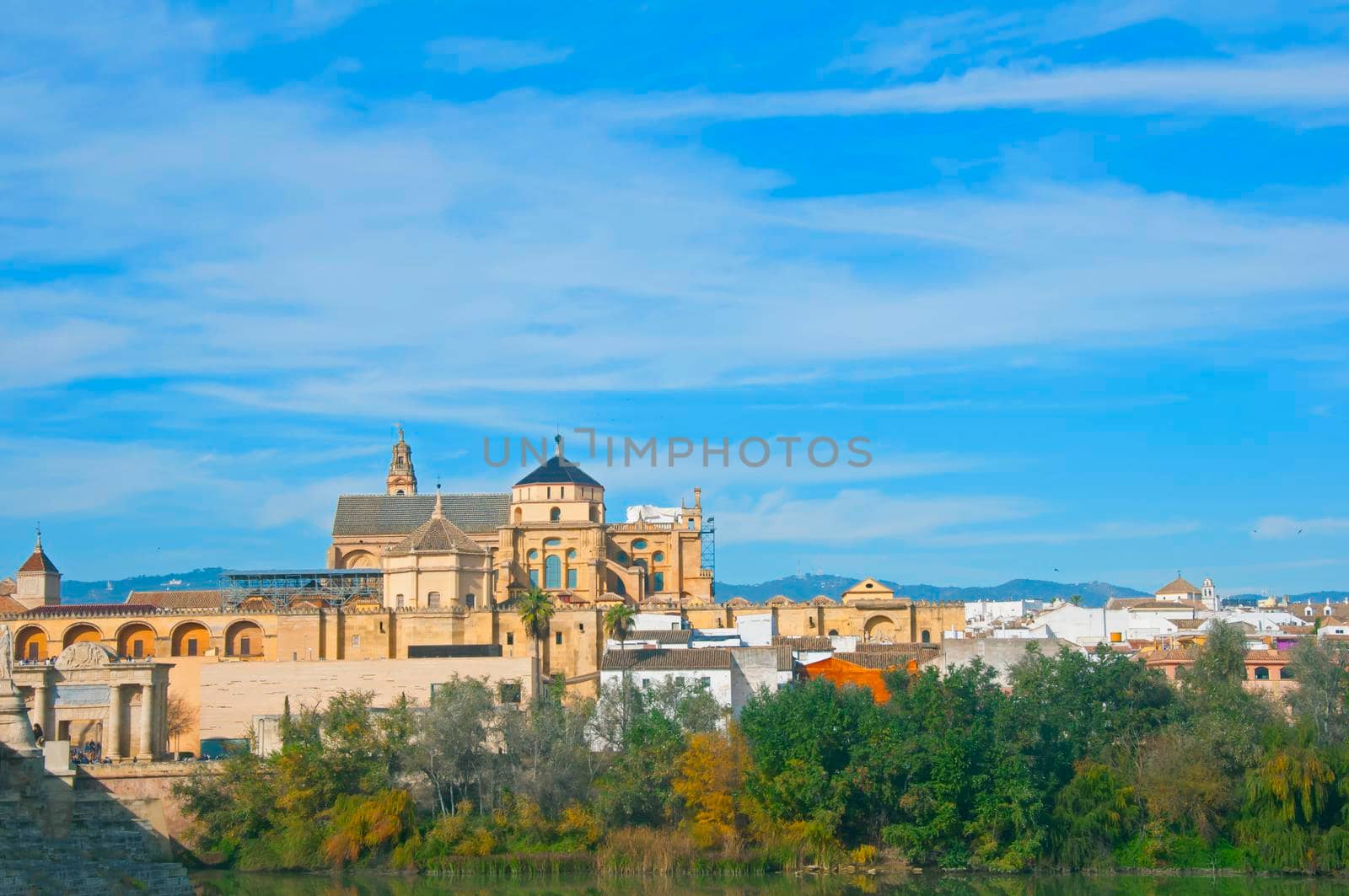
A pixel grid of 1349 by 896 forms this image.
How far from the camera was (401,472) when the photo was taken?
89.9 metres

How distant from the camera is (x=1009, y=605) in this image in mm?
112688

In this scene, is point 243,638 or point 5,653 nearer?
point 5,653

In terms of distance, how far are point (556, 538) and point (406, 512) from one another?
304 inches

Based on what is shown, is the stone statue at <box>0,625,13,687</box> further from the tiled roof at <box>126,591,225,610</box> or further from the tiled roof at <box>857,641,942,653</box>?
the tiled roof at <box>857,641,942,653</box>

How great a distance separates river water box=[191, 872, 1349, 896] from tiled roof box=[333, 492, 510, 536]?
32960mm

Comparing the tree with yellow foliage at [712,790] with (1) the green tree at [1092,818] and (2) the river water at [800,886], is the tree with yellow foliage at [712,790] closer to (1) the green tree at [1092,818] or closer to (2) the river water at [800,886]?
(2) the river water at [800,886]

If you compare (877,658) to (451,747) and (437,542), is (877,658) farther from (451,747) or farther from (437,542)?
(451,747)

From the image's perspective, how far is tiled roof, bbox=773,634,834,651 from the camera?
6228 cm

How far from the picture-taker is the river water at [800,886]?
41.5 meters

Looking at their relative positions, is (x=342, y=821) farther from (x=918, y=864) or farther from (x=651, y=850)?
(x=918, y=864)

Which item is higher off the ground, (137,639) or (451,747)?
(137,639)

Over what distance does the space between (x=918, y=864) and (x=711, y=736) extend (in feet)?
20.7

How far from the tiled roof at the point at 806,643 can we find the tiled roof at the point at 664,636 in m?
3.61

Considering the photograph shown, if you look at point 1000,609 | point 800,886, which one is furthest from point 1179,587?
point 800,886
